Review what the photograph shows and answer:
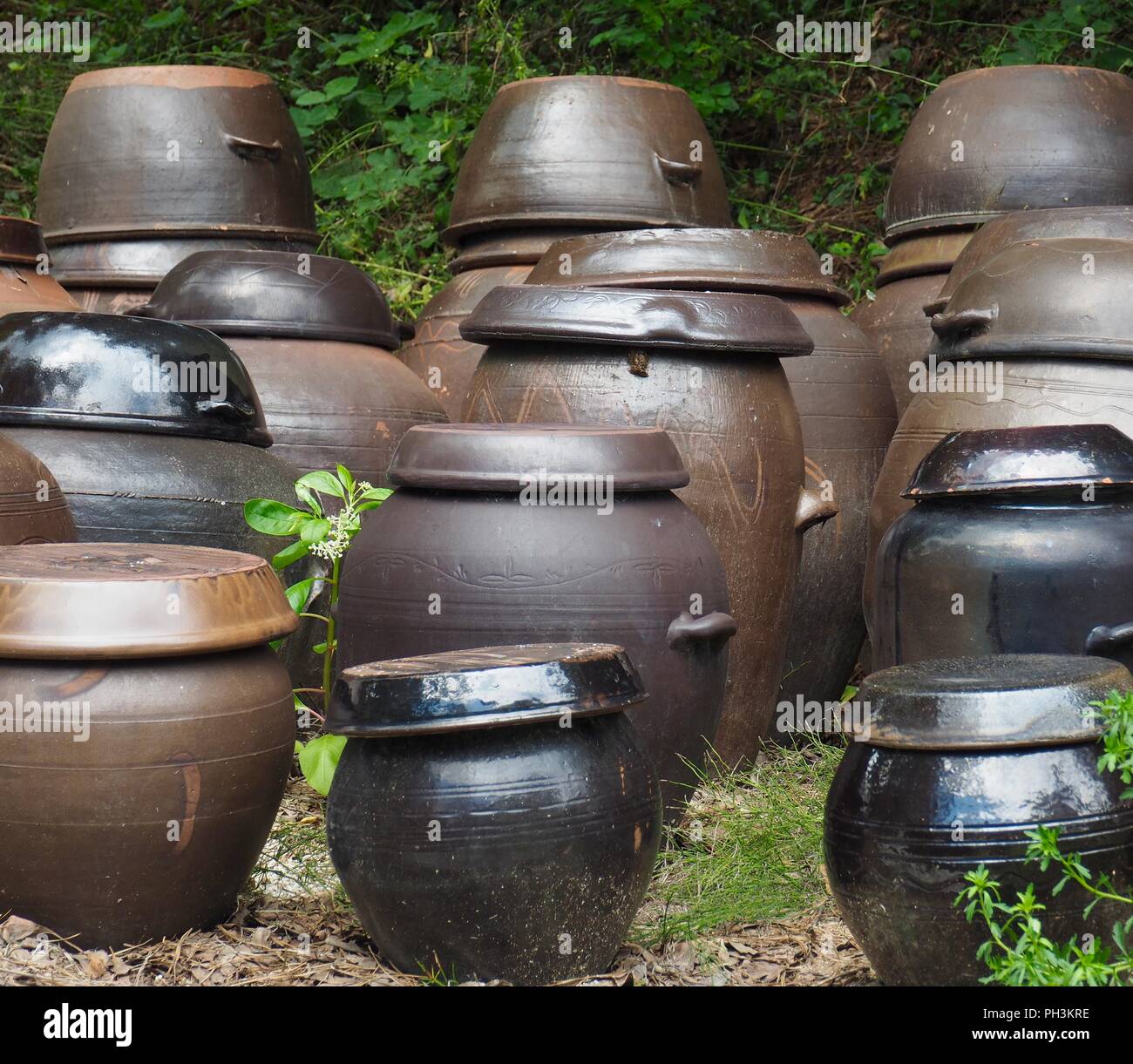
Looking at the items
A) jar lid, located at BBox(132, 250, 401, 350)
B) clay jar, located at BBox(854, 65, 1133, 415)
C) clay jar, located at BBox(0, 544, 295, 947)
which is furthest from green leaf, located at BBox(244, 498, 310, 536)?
clay jar, located at BBox(854, 65, 1133, 415)

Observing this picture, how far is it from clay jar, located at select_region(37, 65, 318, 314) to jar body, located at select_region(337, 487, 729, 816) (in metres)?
2.50

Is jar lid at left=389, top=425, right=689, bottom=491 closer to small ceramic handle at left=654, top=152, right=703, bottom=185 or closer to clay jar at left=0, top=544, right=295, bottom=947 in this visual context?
clay jar at left=0, top=544, right=295, bottom=947

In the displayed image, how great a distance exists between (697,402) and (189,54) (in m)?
5.51

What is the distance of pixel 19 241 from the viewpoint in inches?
199

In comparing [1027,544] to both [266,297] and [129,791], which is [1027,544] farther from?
[266,297]

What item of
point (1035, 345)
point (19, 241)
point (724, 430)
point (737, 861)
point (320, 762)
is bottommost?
point (737, 861)

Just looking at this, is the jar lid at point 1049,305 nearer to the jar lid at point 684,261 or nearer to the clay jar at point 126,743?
the jar lid at point 684,261

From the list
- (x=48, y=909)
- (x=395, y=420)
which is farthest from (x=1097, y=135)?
(x=48, y=909)

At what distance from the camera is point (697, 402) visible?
4.08 metres

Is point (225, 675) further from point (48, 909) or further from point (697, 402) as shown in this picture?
point (697, 402)

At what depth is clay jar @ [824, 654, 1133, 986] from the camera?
99.7 inches

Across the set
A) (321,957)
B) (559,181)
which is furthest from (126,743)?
(559,181)

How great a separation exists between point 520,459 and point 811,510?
3.37 feet

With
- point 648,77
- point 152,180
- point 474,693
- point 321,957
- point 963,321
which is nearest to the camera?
point 474,693
